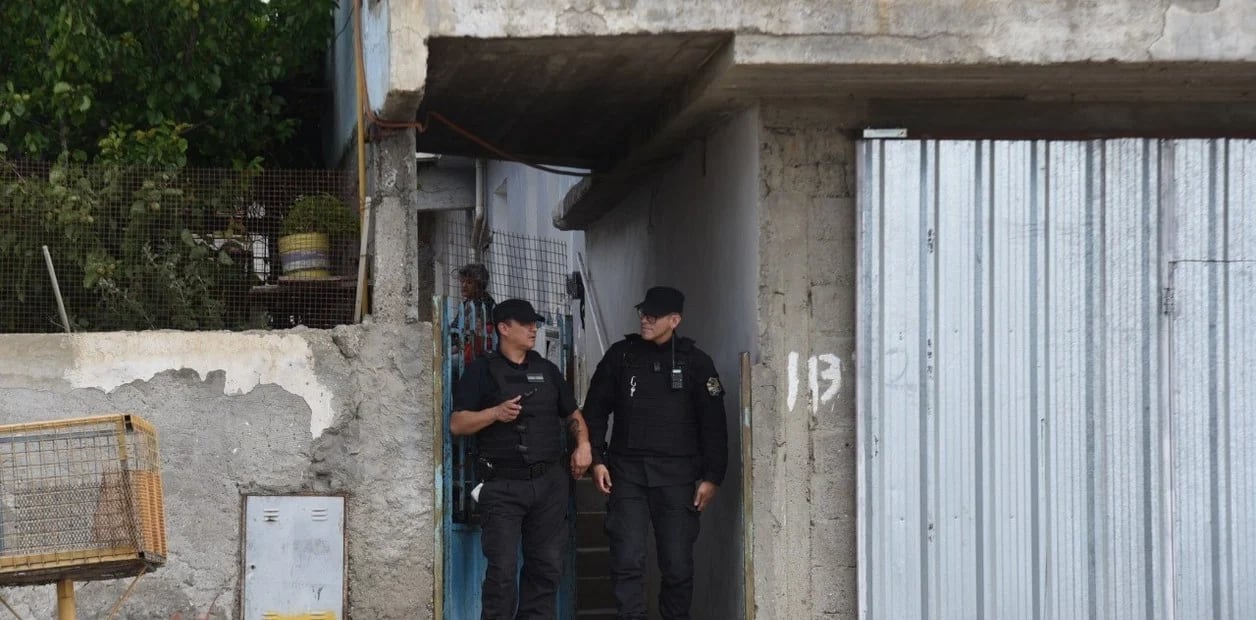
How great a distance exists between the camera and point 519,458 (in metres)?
6.53

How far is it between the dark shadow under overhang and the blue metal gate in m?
1.16

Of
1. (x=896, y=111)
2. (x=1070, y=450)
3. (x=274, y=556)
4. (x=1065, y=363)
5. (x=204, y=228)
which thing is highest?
(x=896, y=111)

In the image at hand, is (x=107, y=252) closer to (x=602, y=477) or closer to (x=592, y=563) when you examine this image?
(x=602, y=477)

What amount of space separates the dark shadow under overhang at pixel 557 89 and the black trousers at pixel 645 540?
2034 mm

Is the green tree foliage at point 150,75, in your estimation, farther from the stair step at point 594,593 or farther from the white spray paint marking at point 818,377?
the white spray paint marking at point 818,377

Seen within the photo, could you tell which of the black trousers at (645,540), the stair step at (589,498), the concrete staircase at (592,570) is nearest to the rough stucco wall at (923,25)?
the black trousers at (645,540)

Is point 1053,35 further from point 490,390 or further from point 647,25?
point 490,390

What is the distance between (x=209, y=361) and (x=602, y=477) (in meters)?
1.93

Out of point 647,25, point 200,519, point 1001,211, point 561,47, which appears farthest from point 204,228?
point 1001,211

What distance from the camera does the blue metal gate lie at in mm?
6652

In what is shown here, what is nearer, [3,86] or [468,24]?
[468,24]

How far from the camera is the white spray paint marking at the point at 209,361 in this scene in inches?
252

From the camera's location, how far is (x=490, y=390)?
6602 mm

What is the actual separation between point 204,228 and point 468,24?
1.97m
